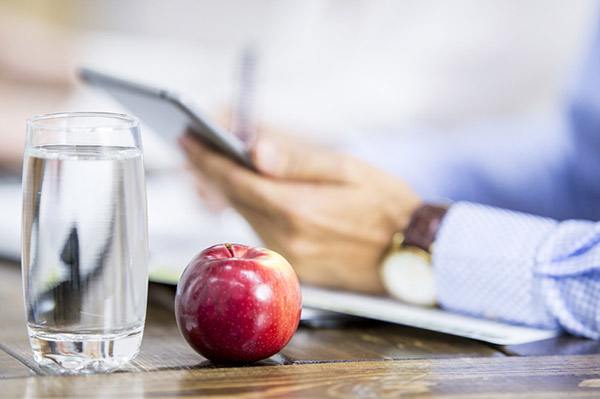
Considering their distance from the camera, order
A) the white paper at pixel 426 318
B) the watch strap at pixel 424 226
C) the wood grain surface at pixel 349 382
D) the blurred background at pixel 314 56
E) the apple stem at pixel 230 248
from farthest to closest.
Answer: the blurred background at pixel 314 56
the watch strap at pixel 424 226
the white paper at pixel 426 318
the apple stem at pixel 230 248
the wood grain surface at pixel 349 382

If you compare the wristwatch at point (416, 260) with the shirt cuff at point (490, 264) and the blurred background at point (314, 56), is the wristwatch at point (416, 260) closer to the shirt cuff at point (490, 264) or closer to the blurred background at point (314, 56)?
the shirt cuff at point (490, 264)

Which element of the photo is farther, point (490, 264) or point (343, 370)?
point (490, 264)

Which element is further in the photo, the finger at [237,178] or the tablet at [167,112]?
the finger at [237,178]

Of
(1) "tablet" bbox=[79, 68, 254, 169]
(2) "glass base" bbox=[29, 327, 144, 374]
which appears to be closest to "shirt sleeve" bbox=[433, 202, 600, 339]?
(1) "tablet" bbox=[79, 68, 254, 169]

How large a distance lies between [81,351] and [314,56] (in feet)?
7.01

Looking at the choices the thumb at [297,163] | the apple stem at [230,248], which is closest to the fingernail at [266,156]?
the thumb at [297,163]

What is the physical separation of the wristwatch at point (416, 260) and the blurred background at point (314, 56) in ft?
5.11

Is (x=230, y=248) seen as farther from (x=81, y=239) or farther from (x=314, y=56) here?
(x=314, y=56)

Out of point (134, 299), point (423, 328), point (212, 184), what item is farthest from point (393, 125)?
point (134, 299)

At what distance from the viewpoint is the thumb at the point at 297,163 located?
40.0 inches

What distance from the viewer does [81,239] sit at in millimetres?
618

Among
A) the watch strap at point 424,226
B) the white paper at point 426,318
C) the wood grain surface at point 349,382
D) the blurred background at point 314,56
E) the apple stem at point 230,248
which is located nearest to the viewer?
the wood grain surface at point 349,382

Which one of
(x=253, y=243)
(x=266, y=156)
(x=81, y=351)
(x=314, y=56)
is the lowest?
(x=253, y=243)

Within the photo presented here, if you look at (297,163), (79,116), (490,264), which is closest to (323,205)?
(297,163)
